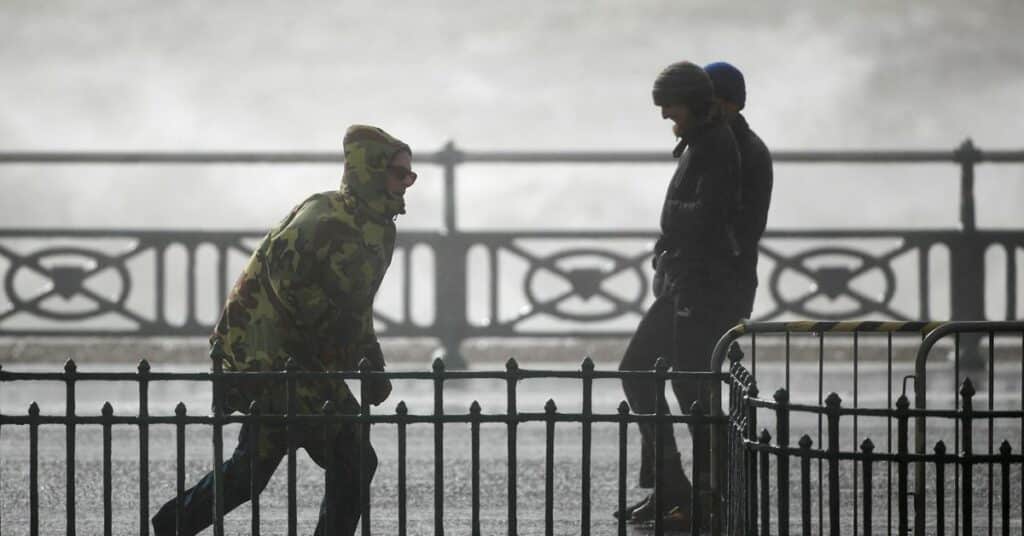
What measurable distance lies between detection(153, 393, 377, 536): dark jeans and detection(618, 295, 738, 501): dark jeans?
1940 millimetres

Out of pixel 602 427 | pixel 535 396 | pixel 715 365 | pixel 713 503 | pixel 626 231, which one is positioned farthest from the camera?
pixel 626 231

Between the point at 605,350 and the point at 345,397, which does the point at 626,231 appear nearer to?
the point at 605,350

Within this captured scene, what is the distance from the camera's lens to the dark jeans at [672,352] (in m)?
9.17

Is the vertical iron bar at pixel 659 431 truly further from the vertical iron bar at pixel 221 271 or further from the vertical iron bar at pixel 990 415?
A: the vertical iron bar at pixel 221 271

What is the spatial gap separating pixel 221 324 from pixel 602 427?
6167mm

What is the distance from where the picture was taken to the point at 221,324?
7.51 meters

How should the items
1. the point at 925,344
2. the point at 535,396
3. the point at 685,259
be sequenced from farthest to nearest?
the point at 535,396 < the point at 685,259 < the point at 925,344

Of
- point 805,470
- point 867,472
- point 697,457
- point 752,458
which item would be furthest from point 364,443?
point 867,472

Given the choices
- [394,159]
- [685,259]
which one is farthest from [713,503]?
[685,259]

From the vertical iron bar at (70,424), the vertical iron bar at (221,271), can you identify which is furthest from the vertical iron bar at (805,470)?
the vertical iron bar at (221,271)

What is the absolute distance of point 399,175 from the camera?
24.7ft

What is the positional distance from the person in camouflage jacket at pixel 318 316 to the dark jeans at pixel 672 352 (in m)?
1.94

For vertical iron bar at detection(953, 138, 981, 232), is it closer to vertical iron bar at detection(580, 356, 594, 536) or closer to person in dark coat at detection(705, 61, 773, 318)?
person in dark coat at detection(705, 61, 773, 318)

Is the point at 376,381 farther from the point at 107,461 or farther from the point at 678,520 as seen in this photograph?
the point at 678,520
